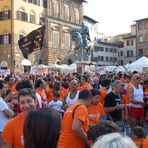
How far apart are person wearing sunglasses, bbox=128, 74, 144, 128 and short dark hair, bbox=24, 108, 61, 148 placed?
6716 mm

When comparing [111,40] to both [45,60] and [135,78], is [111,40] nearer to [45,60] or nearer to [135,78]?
[45,60]

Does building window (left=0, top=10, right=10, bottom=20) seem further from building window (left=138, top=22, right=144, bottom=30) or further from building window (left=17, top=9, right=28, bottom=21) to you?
building window (left=138, top=22, right=144, bottom=30)

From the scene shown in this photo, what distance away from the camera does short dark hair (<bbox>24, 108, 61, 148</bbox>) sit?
2.84m

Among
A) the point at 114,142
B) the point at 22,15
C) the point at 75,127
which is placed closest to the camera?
the point at 114,142

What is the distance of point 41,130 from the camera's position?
2.82m

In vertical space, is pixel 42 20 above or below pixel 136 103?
above

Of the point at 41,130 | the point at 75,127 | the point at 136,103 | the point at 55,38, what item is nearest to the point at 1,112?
the point at 75,127

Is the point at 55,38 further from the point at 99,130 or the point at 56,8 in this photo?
the point at 99,130

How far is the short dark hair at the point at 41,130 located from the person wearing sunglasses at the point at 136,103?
672cm

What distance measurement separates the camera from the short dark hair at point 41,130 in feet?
9.30

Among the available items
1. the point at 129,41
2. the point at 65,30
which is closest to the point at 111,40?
the point at 129,41

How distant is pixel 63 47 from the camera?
58719 millimetres

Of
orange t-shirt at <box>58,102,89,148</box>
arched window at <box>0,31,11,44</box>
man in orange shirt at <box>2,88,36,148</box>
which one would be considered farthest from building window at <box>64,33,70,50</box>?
man in orange shirt at <box>2,88,36,148</box>

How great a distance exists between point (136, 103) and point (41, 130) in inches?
276
